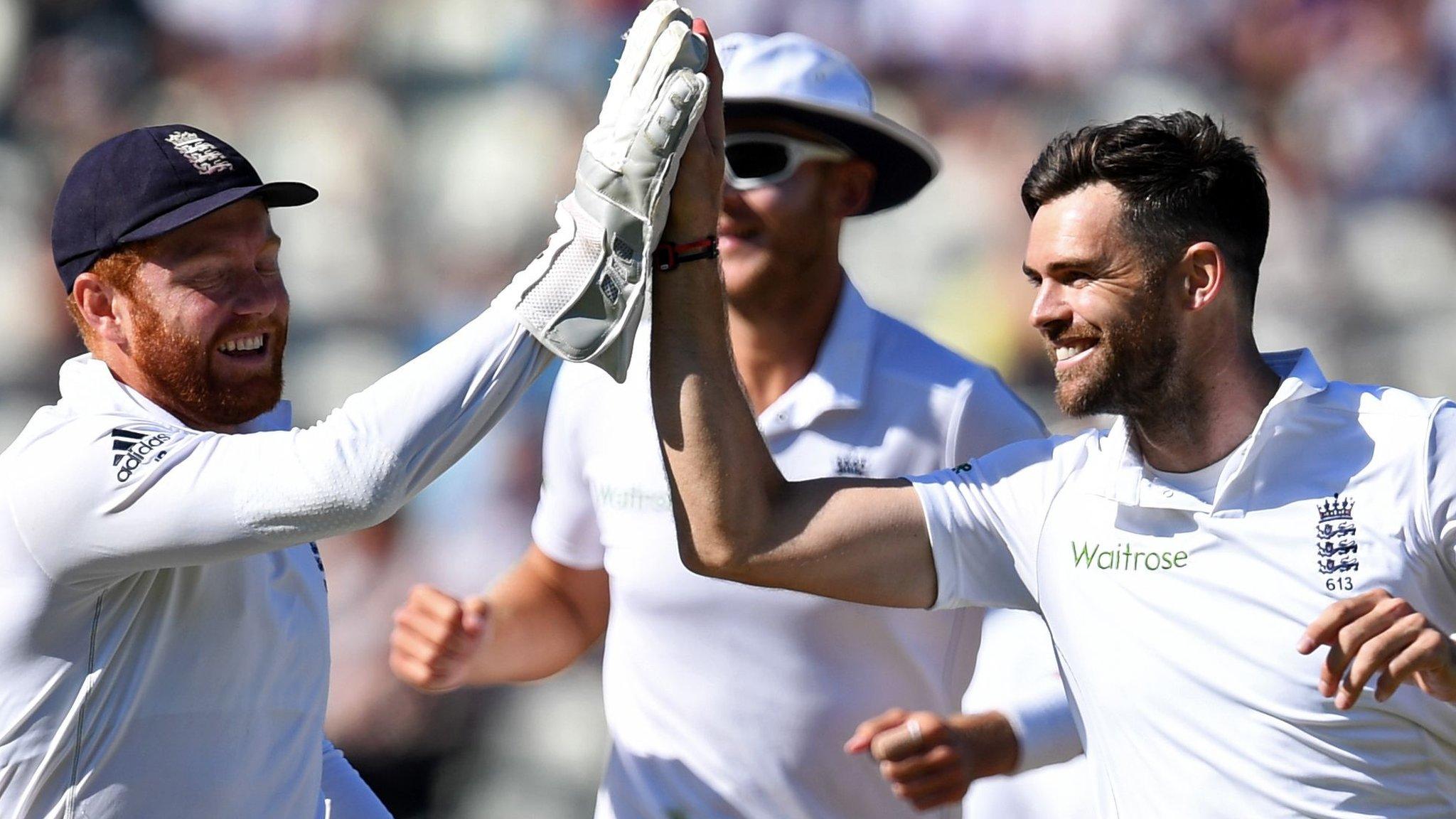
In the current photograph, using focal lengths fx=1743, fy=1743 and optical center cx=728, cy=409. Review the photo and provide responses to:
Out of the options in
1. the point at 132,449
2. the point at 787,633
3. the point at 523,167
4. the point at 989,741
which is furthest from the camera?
the point at 523,167

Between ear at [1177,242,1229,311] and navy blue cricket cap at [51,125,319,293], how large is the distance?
1257 mm

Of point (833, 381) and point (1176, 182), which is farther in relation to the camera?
point (833, 381)

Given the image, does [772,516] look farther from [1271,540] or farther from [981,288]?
[981,288]

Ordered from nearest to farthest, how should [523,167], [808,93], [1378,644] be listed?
1. [1378,644]
2. [808,93]
3. [523,167]

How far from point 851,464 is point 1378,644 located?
1.14 metres

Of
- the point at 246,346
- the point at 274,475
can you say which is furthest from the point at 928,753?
the point at 246,346

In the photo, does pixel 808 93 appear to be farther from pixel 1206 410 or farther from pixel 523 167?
pixel 523 167

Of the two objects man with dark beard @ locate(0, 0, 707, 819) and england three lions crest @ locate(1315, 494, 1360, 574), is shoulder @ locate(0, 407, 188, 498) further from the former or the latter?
england three lions crest @ locate(1315, 494, 1360, 574)

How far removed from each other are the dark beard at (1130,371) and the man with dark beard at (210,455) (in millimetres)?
585

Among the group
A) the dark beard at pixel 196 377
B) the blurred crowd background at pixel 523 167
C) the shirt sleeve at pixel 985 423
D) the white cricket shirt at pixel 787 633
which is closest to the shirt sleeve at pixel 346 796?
the white cricket shirt at pixel 787 633

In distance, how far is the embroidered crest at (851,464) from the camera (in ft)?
9.43

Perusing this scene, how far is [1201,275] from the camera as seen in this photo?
7.79ft

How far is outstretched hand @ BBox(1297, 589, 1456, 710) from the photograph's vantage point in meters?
1.87

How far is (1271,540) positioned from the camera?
7.18 feet
